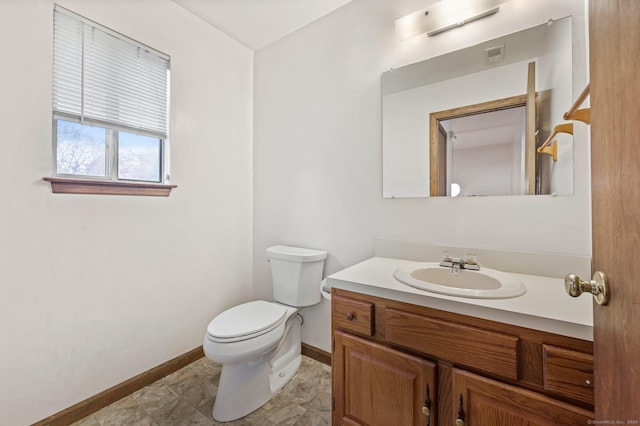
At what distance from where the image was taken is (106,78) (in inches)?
59.4

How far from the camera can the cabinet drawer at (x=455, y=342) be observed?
0.80m

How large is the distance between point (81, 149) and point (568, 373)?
7.34 ft

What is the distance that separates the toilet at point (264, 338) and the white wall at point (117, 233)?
48cm

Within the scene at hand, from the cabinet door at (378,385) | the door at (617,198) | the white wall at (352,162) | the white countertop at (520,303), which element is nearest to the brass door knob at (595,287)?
the door at (617,198)

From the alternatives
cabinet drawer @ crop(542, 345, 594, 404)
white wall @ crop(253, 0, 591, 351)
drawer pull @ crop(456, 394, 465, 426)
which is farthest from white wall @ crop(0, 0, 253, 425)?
cabinet drawer @ crop(542, 345, 594, 404)

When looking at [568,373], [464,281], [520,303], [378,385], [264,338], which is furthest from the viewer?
[264,338]

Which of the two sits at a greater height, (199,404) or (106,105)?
(106,105)

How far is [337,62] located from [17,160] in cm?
178

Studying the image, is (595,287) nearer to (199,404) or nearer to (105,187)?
(199,404)

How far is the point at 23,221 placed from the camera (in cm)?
123

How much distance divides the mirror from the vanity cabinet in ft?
2.43

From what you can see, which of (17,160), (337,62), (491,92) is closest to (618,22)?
(491,92)

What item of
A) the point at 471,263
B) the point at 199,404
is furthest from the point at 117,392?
the point at 471,263

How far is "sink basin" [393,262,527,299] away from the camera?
2.97ft
